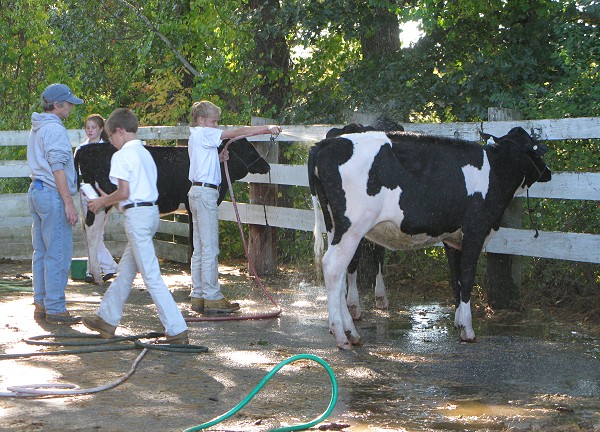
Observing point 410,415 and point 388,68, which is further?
point 388,68

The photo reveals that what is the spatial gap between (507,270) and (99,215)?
4.71m

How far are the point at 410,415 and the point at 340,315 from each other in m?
2.16

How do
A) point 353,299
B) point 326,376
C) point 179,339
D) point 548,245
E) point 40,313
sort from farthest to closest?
1. point 353,299
2. point 548,245
3. point 40,313
4. point 179,339
5. point 326,376

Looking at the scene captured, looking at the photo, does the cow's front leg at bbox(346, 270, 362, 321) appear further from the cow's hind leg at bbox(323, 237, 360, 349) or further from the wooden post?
the wooden post

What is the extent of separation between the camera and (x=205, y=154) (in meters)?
8.77

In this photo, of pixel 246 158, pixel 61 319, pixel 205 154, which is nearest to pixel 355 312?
pixel 205 154

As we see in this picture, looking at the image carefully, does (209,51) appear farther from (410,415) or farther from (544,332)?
(410,415)

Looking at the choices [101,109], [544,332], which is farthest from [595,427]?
[101,109]

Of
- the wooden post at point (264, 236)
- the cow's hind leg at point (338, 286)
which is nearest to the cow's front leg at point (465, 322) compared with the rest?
the cow's hind leg at point (338, 286)

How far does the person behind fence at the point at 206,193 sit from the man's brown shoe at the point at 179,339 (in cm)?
174

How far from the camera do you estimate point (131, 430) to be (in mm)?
5020

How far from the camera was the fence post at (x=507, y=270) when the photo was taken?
9188 millimetres

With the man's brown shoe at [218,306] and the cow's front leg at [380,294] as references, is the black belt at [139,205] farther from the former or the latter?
the cow's front leg at [380,294]

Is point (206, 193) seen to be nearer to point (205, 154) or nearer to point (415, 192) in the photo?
point (205, 154)
